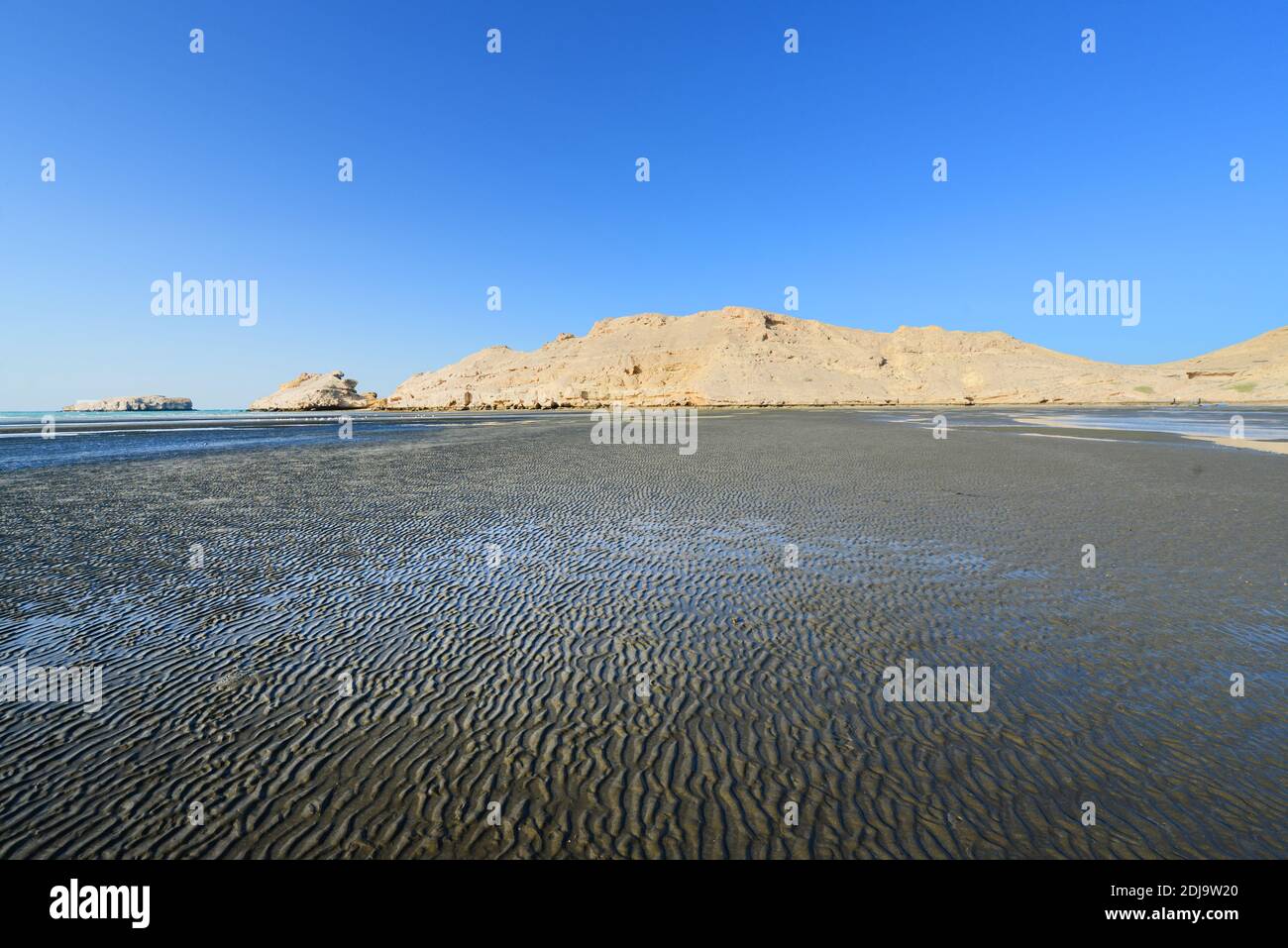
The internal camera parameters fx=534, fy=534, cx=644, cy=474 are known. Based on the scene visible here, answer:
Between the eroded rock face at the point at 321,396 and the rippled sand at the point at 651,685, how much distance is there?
139m

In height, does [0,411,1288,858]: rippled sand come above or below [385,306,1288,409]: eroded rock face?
below

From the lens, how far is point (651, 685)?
17.1 ft

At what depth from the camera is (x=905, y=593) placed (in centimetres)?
754

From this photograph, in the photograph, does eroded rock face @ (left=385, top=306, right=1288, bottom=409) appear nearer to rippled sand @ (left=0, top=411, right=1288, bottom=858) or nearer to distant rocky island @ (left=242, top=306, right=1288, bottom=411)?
distant rocky island @ (left=242, top=306, right=1288, bottom=411)

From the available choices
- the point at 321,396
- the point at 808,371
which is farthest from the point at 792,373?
the point at 321,396

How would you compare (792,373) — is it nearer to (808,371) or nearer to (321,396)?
(808,371)

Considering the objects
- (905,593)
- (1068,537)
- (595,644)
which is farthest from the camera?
(1068,537)

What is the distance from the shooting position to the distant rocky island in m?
109

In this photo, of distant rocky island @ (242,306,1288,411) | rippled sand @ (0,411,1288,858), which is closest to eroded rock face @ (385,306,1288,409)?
distant rocky island @ (242,306,1288,411)

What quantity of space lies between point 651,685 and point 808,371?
11964cm

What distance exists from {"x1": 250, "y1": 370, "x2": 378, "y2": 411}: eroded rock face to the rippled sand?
457ft
